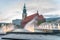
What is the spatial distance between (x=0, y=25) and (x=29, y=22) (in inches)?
15.8

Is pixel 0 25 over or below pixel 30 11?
below

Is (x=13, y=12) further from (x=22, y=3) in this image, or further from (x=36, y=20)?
(x=36, y=20)

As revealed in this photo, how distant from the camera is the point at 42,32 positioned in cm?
175

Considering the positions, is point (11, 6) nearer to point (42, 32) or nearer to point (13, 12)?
point (13, 12)

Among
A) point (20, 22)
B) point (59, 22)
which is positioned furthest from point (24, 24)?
point (59, 22)

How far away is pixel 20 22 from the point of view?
1.78 metres

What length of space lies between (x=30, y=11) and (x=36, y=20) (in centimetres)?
15

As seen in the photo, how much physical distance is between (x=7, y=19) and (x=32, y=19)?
347 millimetres

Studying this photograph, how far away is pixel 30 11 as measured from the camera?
180 cm

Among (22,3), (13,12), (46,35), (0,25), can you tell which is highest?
(22,3)

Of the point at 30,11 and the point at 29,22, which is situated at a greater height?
the point at 30,11

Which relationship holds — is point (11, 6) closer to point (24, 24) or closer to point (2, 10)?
point (2, 10)

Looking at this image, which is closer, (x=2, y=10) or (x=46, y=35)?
(x=46, y=35)

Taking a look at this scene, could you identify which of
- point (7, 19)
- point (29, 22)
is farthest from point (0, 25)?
point (29, 22)
